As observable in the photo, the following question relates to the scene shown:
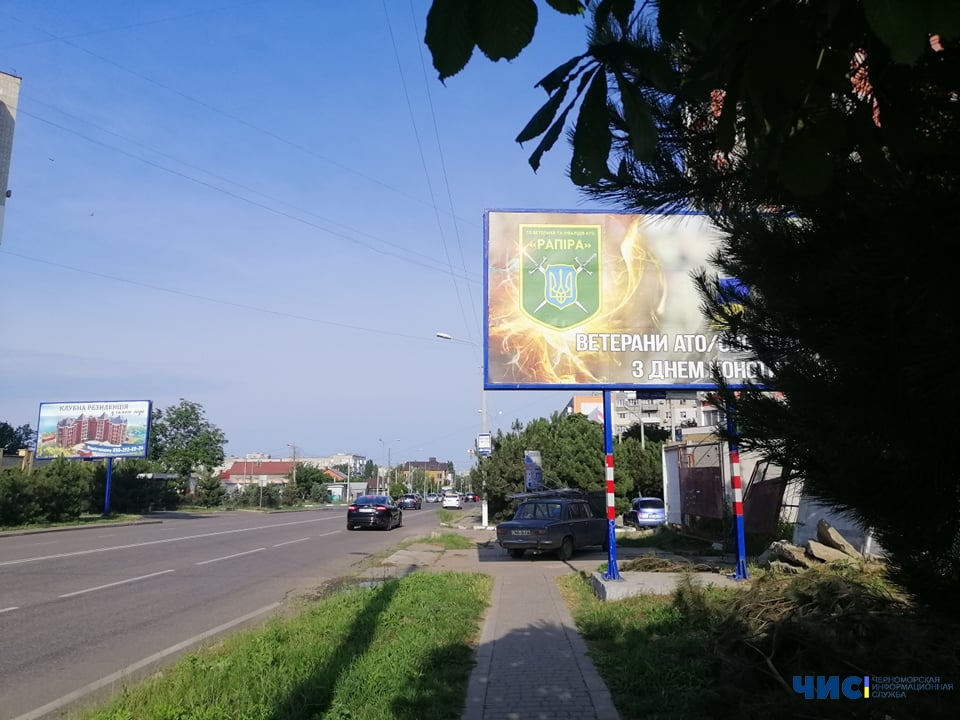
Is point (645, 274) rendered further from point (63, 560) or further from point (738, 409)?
point (63, 560)

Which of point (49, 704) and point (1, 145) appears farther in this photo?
point (49, 704)

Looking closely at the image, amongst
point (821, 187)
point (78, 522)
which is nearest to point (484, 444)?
point (78, 522)

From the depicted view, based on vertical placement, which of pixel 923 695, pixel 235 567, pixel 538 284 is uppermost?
pixel 538 284

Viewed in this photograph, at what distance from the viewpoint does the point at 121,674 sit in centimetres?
674

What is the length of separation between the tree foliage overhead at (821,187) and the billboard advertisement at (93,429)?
43.9 m

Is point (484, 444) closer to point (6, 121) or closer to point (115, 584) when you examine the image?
point (115, 584)

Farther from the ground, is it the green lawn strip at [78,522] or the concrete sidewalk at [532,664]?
the concrete sidewalk at [532,664]

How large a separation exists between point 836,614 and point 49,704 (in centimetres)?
636

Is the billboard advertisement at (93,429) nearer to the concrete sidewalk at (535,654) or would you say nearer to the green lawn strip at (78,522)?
the green lawn strip at (78,522)

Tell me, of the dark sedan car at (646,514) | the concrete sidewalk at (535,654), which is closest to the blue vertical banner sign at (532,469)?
the dark sedan car at (646,514)

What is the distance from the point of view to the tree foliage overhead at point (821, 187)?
182cm

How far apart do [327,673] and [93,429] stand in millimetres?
42087

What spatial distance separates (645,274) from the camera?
13.2 m

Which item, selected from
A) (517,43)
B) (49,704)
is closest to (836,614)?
(517,43)
